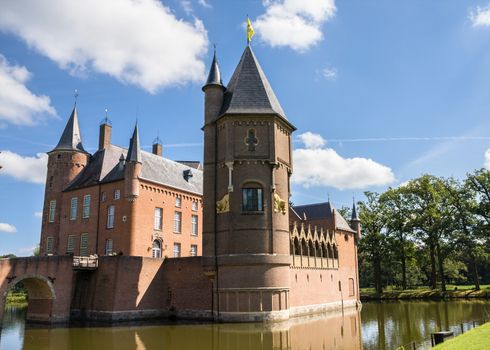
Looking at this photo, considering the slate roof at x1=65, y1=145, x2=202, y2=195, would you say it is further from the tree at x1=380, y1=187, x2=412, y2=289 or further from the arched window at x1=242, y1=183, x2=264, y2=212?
the tree at x1=380, y1=187, x2=412, y2=289

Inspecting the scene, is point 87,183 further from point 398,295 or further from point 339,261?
point 398,295

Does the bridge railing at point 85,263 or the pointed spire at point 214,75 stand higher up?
the pointed spire at point 214,75

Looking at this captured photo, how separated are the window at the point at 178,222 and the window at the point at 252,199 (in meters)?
12.6

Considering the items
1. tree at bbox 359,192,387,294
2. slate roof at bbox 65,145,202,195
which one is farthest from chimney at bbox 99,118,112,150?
tree at bbox 359,192,387,294

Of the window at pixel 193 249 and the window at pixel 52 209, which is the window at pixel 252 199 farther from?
the window at pixel 52 209

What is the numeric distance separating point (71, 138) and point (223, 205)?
18.2m

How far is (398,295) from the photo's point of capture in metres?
51.7

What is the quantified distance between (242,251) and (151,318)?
8.07 meters

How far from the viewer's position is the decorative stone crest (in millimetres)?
27906

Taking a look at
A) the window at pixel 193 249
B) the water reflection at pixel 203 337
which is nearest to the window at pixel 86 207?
the window at pixel 193 249

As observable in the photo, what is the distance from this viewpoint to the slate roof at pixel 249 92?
29.2 m

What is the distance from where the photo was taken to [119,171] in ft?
118

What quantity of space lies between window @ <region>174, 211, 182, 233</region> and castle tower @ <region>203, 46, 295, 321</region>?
10.2m

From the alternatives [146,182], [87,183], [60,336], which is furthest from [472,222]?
[60,336]
